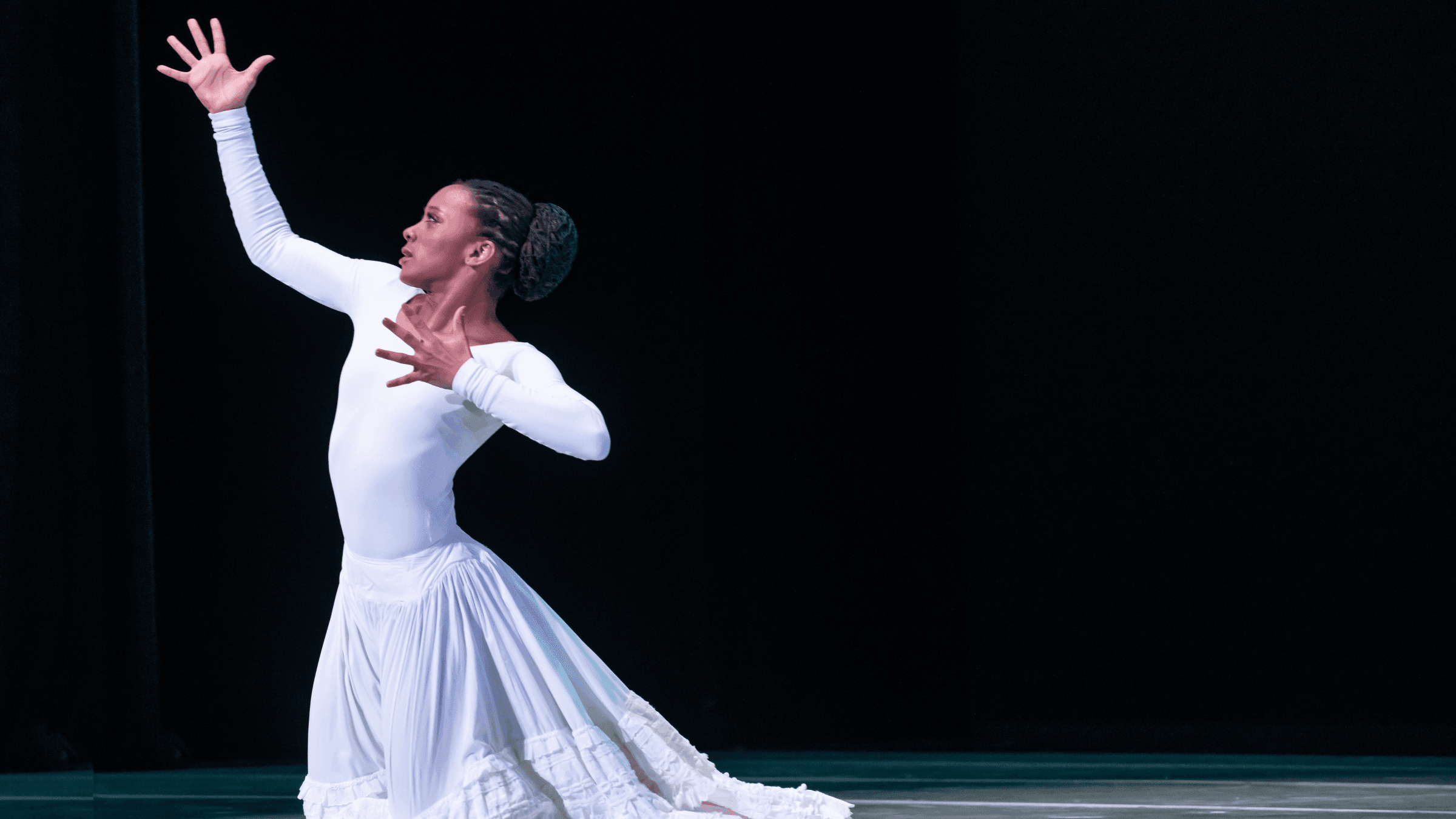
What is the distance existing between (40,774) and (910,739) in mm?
2383

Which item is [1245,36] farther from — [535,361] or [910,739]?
[535,361]

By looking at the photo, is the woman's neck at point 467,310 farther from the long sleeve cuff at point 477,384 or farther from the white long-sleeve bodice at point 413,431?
the long sleeve cuff at point 477,384

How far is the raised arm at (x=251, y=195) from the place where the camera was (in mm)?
2393

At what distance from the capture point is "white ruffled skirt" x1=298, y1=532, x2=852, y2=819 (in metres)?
2.15

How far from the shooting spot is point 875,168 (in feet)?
15.4

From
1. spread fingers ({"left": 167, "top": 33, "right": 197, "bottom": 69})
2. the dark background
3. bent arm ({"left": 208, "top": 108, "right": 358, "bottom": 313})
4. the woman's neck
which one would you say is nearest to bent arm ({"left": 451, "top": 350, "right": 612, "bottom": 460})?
the woman's neck

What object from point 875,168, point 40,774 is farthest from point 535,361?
point 875,168

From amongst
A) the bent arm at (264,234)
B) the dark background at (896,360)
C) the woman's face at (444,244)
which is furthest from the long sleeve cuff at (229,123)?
the dark background at (896,360)

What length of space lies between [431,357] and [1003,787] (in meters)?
2.11

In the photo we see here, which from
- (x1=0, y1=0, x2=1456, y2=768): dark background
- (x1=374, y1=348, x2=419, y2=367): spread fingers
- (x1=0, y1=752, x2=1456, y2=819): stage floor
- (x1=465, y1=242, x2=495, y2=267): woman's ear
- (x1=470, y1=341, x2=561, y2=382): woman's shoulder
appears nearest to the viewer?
(x1=374, y1=348, x2=419, y2=367): spread fingers

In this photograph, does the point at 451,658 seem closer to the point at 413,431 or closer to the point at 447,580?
the point at 447,580

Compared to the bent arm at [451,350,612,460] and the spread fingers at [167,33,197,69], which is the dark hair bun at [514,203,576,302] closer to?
the bent arm at [451,350,612,460]

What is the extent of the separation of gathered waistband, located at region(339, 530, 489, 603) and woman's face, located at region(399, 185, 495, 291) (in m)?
0.40

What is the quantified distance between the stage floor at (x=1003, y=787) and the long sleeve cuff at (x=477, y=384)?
4.43ft
